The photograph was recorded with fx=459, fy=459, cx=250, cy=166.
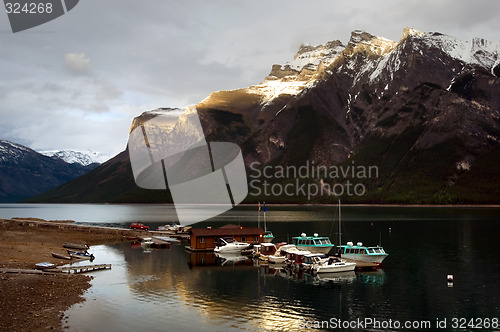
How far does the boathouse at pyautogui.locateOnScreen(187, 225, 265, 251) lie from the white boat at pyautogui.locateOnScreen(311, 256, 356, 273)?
3189 centimetres

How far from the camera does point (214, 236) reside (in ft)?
359

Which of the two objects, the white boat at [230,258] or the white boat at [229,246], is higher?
the white boat at [229,246]

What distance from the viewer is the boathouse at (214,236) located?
10831 cm

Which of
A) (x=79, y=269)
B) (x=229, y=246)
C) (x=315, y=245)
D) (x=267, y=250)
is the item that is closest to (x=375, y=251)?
(x=315, y=245)

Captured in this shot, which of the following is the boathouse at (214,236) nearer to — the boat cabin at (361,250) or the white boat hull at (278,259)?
the white boat hull at (278,259)

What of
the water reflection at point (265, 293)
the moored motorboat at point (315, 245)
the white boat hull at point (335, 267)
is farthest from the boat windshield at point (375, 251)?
the moored motorboat at point (315, 245)

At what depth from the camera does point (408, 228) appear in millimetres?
158750

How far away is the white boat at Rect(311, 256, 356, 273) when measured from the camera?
76.9 m

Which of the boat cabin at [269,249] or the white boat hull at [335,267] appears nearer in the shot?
the white boat hull at [335,267]

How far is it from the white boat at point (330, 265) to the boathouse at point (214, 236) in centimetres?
3189

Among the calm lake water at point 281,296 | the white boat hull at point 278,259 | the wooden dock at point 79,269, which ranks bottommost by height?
the calm lake water at point 281,296

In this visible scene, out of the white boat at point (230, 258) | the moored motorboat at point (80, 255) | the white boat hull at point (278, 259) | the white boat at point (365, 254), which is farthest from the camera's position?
the white boat at point (230, 258)

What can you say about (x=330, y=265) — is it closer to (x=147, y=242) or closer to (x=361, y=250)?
(x=361, y=250)

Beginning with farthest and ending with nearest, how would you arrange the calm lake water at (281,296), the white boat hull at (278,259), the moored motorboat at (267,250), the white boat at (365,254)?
the moored motorboat at (267,250), the white boat hull at (278,259), the white boat at (365,254), the calm lake water at (281,296)
